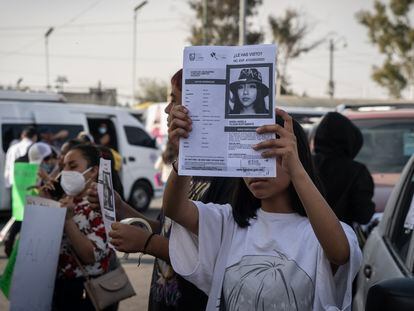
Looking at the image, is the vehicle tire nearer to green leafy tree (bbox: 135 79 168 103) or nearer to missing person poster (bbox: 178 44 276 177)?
missing person poster (bbox: 178 44 276 177)

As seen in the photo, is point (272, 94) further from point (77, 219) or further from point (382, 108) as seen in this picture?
point (382, 108)

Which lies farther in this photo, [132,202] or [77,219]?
[132,202]

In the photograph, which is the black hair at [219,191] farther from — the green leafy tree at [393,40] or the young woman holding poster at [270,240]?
the green leafy tree at [393,40]

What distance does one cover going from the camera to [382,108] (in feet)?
25.4

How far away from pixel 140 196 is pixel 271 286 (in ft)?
41.7

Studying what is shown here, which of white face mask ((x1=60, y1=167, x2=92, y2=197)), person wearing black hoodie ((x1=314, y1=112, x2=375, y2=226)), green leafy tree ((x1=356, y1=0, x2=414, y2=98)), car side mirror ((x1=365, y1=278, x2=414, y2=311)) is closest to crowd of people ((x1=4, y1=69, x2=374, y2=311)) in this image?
car side mirror ((x1=365, y1=278, x2=414, y2=311))

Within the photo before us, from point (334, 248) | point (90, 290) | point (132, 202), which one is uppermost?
point (334, 248)

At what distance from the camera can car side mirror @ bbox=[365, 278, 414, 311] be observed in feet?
5.30

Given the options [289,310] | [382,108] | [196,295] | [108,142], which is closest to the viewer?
[289,310]

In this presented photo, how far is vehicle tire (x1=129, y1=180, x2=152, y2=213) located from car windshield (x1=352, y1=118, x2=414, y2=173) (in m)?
7.94

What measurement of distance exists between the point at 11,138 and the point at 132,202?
3073mm

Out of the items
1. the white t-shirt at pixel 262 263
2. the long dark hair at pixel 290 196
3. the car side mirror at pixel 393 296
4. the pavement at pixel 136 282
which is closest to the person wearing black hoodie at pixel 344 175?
the long dark hair at pixel 290 196

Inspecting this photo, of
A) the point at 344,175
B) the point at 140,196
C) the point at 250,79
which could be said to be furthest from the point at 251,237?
the point at 140,196

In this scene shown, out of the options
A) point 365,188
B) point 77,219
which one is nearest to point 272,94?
point 77,219
